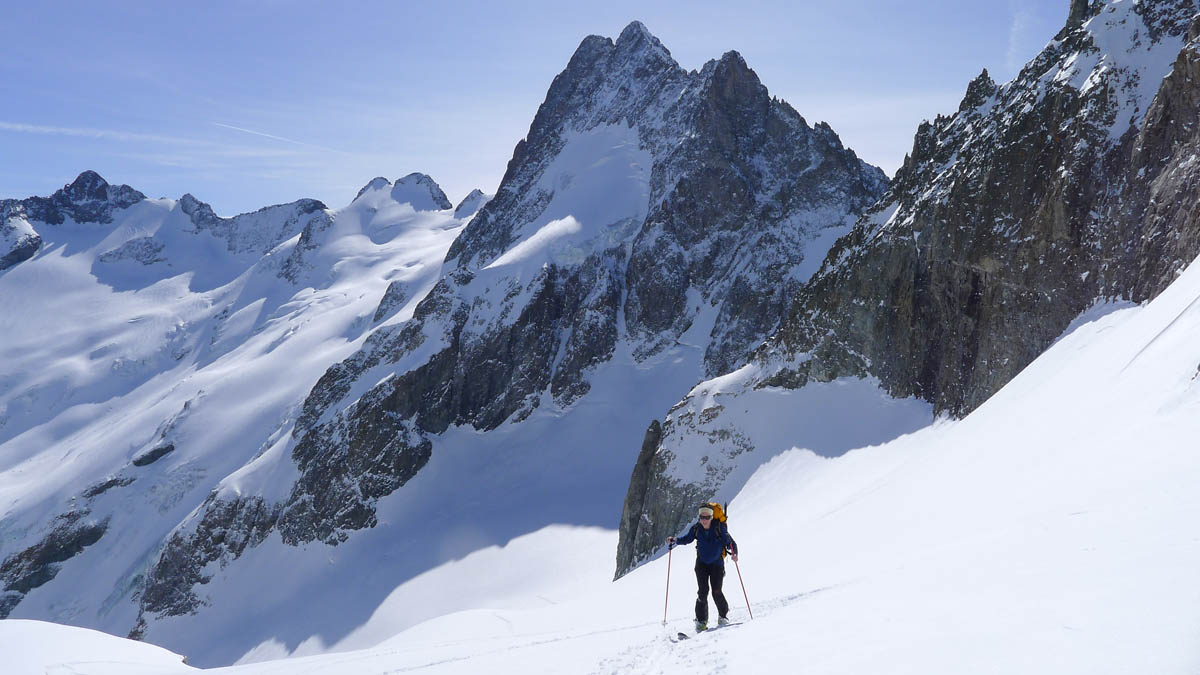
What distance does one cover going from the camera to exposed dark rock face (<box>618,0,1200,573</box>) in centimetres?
2395

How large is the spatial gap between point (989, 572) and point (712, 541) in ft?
15.4

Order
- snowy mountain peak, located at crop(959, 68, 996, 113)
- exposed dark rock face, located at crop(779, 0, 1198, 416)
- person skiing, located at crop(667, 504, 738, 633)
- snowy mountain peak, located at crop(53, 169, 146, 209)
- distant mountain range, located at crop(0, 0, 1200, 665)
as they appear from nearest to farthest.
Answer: person skiing, located at crop(667, 504, 738, 633), exposed dark rock face, located at crop(779, 0, 1198, 416), distant mountain range, located at crop(0, 0, 1200, 665), snowy mountain peak, located at crop(959, 68, 996, 113), snowy mountain peak, located at crop(53, 169, 146, 209)

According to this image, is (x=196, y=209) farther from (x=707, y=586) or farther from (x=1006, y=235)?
(x=707, y=586)

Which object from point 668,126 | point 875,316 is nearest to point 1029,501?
point 875,316

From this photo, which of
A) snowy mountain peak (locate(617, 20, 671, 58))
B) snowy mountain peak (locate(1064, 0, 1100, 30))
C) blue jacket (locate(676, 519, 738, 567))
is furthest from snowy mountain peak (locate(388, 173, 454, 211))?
blue jacket (locate(676, 519, 738, 567))

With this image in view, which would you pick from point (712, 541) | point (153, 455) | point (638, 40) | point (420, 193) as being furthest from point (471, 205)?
point (712, 541)

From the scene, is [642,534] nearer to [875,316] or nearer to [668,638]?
[875,316]

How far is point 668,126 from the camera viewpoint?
9375 cm

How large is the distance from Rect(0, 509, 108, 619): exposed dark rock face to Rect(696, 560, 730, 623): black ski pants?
96.3 m

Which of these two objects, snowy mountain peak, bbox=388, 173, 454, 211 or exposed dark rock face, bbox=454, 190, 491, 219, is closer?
exposed dark rock face, bbox=454, 190, 491, 219

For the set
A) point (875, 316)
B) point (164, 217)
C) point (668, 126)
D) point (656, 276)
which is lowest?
point (875, 316)

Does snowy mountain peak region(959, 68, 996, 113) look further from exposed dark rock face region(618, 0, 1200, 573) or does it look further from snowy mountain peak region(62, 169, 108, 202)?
snowy mountain peak region(62, 169, 108, 202)

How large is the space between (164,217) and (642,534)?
202 meters

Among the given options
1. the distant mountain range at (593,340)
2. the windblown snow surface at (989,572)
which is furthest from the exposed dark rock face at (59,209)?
the windblown snow surface at (989,572)
